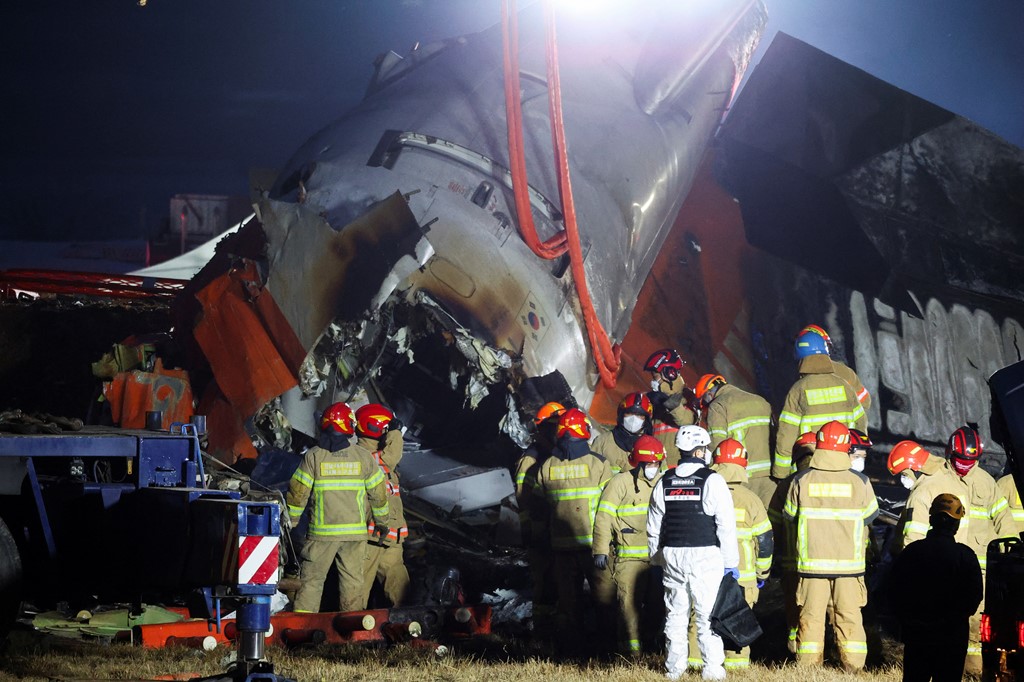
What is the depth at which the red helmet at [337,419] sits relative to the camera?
8.59m

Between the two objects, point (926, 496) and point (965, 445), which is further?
point (965, 445)

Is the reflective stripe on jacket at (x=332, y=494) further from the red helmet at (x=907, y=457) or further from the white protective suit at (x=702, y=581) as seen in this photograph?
the red helmet at (x=907, y=457)

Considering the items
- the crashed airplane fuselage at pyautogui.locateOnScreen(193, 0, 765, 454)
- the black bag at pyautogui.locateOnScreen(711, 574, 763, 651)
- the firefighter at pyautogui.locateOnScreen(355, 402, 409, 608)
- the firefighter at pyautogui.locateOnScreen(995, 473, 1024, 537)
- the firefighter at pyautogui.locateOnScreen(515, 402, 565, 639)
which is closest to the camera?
the black bag at pyautogui.locateOnScreen(711, 574, 763, 651)

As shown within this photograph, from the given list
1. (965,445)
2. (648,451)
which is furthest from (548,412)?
(965,445)

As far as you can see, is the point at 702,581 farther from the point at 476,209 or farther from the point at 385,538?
the point at 476,209

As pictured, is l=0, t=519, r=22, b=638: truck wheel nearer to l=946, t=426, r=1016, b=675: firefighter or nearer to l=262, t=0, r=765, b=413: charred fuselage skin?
l=262, t=0, r=765, b=413: charred fuselage skin

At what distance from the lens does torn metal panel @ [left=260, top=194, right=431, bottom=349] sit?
10047 millimetres

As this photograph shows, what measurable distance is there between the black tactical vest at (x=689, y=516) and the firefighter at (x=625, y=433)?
8.63ft

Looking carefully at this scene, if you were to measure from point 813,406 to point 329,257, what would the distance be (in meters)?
4.53

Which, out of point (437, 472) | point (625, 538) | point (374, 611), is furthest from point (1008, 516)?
point (437, 472)

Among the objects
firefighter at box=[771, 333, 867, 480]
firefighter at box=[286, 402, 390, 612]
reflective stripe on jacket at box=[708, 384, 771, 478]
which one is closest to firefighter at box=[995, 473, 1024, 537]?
firefighter at box=[771, 333, 867, 480]

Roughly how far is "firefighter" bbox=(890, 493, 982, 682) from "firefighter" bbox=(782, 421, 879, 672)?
1.86 metres

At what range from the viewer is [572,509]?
29.2 ft

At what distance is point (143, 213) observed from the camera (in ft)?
110
